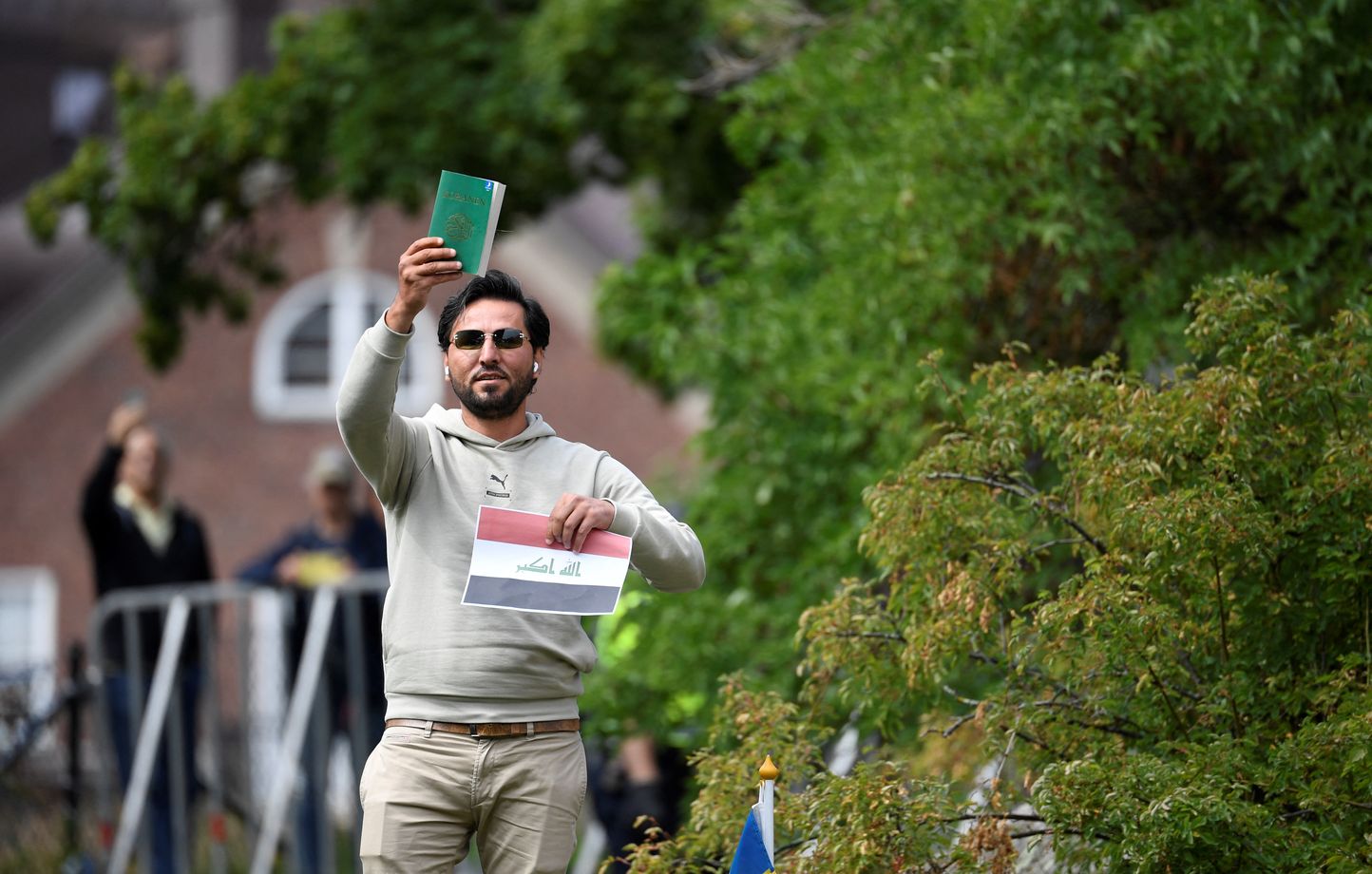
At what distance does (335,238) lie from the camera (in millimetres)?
25000

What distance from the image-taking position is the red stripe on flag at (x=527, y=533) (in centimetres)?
441

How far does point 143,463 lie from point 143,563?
2.07 ft

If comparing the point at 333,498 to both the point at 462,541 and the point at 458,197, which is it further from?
the point at 458,197

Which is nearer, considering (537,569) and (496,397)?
(537,569)

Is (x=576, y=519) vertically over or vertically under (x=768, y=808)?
over

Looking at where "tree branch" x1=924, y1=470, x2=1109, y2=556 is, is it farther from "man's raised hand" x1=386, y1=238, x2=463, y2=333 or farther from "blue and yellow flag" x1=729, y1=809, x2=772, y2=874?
"man's raised hand" x1=386, y1=238, x2=463, y2=333

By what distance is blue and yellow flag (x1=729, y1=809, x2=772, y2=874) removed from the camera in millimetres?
4641

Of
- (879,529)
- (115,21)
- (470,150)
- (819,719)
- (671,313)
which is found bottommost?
(819,719)

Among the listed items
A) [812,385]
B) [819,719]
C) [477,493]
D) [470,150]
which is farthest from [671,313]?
[477,493]

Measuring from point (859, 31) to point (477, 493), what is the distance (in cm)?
441

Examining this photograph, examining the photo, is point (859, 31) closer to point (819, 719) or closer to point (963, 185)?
point (963, 185)

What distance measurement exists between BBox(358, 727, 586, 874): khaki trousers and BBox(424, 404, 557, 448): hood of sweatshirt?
690 mm

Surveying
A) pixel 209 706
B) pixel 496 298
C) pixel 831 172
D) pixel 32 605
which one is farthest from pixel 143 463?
pixel 32 605

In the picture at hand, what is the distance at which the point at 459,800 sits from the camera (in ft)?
14.6
